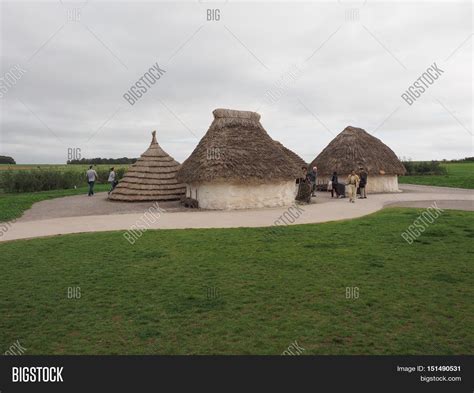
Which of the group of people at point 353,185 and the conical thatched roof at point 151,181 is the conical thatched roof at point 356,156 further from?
the conical thatched roof at point 151,181

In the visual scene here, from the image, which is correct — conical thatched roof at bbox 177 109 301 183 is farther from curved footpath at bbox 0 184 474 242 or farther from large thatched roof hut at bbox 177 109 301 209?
curved footpath at bbox 0 184 474 242

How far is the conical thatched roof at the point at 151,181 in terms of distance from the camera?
22812mm

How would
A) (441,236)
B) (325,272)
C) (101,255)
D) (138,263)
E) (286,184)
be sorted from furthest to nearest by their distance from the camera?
(286,184)
(441,236)
(101,255)
(138,263)
(325,272)

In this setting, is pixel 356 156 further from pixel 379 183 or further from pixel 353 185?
pixel 353 185

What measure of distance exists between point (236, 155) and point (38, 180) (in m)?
20.4

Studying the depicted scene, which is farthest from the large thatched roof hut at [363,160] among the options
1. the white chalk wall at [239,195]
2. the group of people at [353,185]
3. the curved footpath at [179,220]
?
the white chalk wall at [239,195]

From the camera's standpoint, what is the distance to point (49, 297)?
6480 millimetres

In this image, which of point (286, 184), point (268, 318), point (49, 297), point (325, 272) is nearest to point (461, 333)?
point (268, 318)

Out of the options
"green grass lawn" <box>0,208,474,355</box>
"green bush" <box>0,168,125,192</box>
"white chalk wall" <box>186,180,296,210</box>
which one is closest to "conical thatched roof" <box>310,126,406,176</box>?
"white chalk wall" <box>186,180,296,210</box>

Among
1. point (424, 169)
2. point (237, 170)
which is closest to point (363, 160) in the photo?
point (237, 170)

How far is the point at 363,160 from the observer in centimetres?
2792

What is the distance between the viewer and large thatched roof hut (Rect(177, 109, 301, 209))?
18.4 metres
